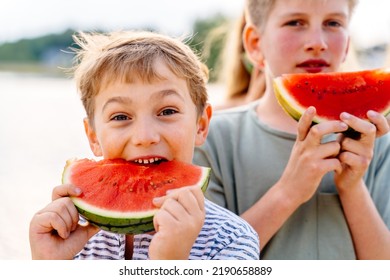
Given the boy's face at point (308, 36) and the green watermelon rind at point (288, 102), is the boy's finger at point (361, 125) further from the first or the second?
the boy's face at point (308, 36)

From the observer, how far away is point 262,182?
2.70 meters

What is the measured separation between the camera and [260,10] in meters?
2.84

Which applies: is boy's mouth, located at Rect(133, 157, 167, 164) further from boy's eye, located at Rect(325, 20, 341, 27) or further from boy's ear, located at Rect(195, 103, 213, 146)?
boy's eye, located at Rect(325, 20, 341, 27)

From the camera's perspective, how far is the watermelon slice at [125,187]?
→ 201cm

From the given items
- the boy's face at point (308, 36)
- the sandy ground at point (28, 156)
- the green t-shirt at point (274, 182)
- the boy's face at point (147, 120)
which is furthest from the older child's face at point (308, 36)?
the sandy ground at point (28, 156)

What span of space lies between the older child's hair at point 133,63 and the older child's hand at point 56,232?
45 centimetres

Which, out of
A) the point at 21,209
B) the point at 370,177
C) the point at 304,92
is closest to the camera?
the point at 304,92

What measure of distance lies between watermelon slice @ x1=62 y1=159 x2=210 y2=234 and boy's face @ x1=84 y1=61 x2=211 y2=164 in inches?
1.8

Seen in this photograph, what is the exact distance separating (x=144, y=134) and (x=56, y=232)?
0.43 meters

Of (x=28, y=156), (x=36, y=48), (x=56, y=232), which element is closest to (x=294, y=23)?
(x=56, y=232)

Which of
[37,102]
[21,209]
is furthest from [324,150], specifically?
[37,102]

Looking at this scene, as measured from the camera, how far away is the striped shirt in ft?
6.87
